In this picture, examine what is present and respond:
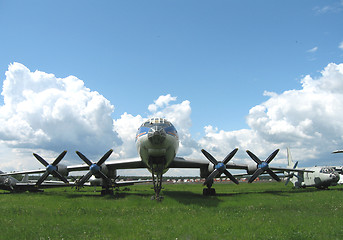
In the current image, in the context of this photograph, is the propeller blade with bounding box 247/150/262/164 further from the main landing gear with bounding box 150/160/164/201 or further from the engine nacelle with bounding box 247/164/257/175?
the main landing gear with bounding box 150/160/164/201

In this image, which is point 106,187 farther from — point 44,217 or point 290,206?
point 290,206

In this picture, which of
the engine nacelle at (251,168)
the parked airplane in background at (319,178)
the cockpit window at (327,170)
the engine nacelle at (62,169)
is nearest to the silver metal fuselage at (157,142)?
the engine nacelle at (251,168)

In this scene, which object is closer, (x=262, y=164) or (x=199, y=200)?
(x=199, y=200)

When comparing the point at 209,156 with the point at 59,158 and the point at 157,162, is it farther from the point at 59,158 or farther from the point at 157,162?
the point at 59,158

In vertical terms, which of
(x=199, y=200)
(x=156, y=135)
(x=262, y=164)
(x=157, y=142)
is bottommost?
(x=199, y=200)

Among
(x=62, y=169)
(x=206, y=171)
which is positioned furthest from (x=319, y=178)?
(x=62, y=169)

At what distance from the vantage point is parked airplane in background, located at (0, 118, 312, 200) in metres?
16.0

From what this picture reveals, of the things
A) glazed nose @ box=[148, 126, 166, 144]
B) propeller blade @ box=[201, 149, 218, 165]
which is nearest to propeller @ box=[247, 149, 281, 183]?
propeller blade @ box=[201, 149, 218, 165]

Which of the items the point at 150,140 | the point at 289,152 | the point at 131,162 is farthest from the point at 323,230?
the point at 289,152

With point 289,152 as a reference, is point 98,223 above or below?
below

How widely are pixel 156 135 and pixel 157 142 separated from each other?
1.90ft

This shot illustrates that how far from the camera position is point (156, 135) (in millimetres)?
15078

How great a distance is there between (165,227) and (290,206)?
898cm

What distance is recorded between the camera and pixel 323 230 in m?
8.00
